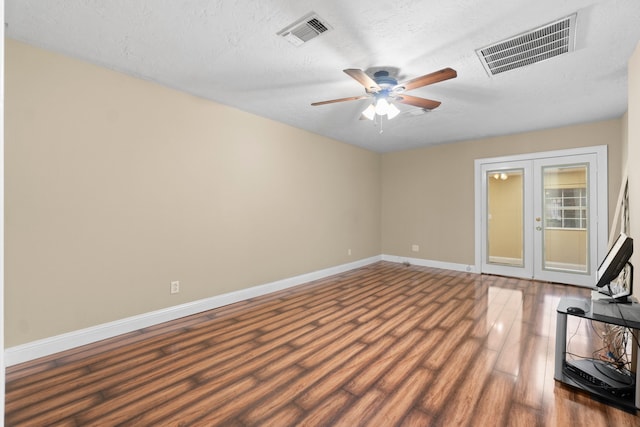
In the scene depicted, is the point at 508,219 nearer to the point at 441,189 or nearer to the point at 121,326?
the point at 441,189

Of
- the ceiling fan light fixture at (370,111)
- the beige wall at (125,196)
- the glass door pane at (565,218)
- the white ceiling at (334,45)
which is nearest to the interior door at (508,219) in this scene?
the glass door pane at (565,218)

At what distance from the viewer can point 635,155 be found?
8.25 feet

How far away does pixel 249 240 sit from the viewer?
162 inches

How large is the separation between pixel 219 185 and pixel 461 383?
3236 millimetres

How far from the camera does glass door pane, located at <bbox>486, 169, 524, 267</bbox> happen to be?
5.23 meters

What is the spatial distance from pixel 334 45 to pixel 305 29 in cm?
31

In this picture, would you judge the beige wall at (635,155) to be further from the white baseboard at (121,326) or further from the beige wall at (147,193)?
the white baseboard at (121,326)

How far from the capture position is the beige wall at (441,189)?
494 centimetres

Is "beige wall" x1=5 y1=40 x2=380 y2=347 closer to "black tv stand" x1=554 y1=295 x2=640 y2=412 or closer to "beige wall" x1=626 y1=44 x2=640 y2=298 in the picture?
"black tv stand" x1=554 y1=295 x2=640 y2=412

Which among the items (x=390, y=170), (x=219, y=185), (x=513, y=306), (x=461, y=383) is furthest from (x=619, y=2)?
(x=390, y=170)

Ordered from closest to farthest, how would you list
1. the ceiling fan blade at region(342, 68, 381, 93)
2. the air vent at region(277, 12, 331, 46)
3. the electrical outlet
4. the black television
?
the black television < the air vent at region(277, 12, 331, 46) < the ceiling fan blade at region(342, 68, 381, 93) < the electrical outlet

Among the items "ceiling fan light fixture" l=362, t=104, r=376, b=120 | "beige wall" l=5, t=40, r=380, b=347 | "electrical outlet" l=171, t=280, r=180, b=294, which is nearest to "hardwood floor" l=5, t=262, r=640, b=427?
"electrical outlet" l=171, t=280, r=180, b=294

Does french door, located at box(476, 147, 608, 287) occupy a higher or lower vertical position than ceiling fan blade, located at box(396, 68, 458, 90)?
lower

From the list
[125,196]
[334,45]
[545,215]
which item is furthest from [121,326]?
[545,215]
